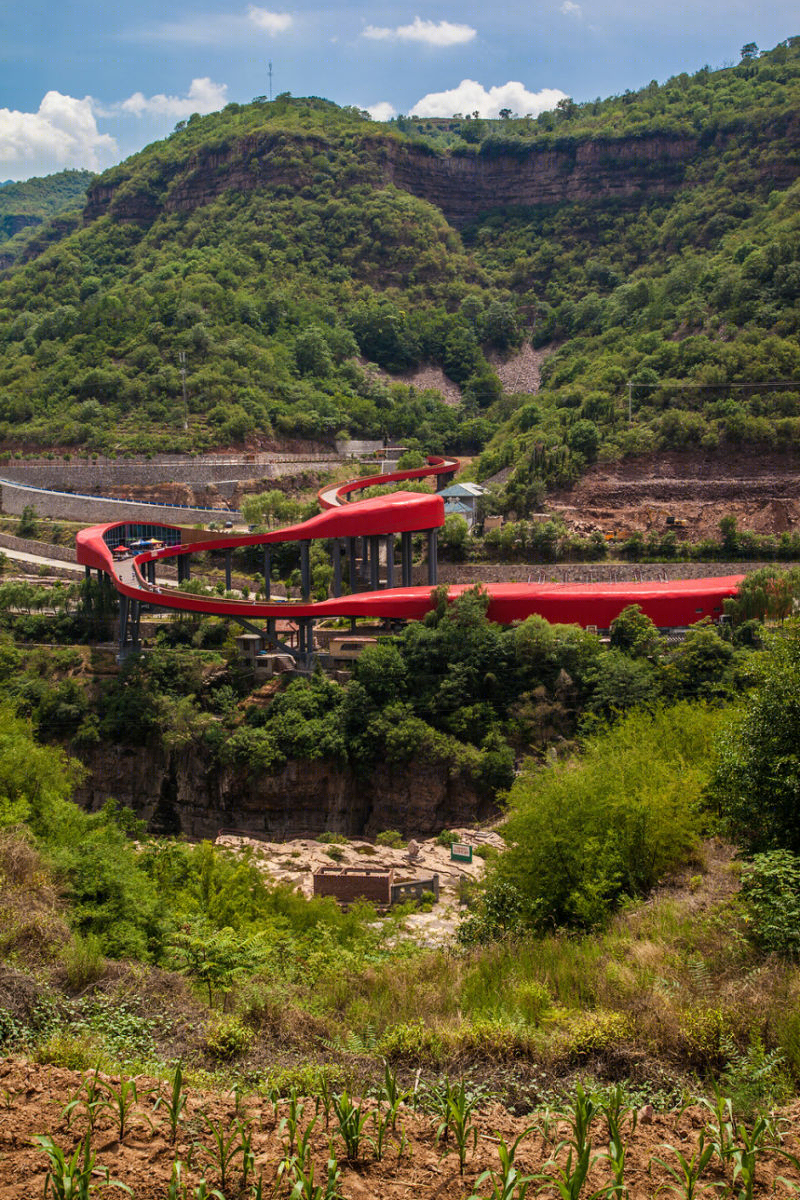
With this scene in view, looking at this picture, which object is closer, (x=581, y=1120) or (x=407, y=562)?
(x=581, y=1120)

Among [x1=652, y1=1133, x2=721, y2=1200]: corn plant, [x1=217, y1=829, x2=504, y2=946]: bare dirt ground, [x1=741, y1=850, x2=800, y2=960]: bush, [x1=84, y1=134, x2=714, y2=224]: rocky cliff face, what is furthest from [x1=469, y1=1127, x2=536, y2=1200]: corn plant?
[x1=84, y1=134, x2=714, y2=224]: rocky cliff face

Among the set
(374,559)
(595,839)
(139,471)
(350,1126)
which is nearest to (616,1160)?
(350,1126)

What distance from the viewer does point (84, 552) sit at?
39062 millimetres

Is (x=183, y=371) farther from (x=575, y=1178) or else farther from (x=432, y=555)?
(x=575, y=1178)

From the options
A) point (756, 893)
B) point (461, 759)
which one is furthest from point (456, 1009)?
point (461, 759)

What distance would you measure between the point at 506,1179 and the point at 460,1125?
0.79m

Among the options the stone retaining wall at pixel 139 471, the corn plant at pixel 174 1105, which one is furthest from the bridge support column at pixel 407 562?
the corn plant at pixel 174 1105

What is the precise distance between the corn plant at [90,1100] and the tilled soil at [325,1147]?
0.18 feet

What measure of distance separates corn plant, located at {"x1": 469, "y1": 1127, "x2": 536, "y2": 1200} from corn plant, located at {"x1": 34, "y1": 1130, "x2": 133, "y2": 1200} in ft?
7.71

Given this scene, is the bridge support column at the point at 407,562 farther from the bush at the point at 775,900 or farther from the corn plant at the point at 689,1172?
the corn plant at the point at 689,1172

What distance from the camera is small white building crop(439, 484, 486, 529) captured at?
46.6 m

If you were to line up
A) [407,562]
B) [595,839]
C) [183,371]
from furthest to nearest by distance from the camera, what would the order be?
[183,371], [407,562], [595,839]

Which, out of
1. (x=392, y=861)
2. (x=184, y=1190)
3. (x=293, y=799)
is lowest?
(x=293, y=799)

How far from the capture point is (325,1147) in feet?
24.3
